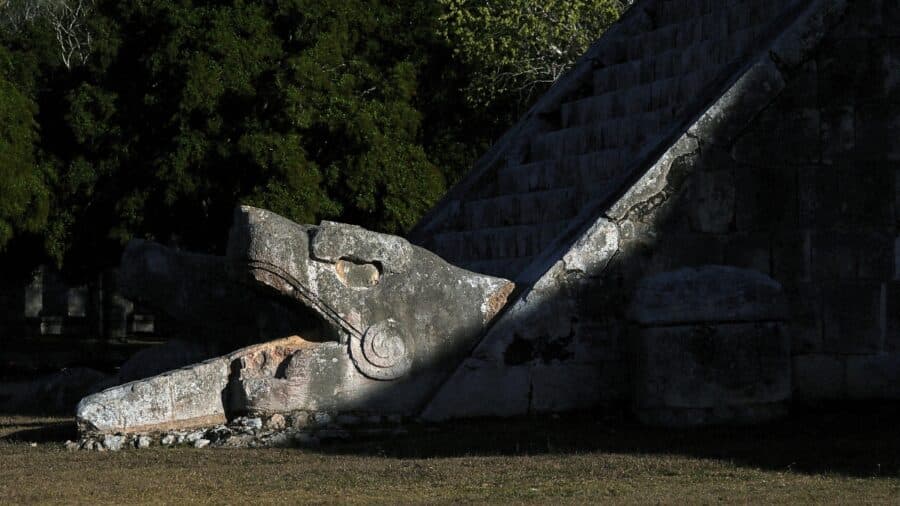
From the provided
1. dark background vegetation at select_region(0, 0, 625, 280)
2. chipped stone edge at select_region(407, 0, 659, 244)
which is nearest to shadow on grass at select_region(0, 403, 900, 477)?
chipped stone edge at select_region(407, 0, 659, 244)

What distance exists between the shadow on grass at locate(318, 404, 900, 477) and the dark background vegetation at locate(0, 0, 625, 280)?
1317 cm

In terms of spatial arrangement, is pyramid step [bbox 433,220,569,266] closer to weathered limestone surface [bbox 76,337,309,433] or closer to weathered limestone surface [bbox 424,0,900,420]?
weathered limestone surface [bbox 424,0,900,420]

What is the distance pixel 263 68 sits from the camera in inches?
945

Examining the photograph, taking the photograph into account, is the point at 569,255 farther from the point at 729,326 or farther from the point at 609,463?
the point at 609,463

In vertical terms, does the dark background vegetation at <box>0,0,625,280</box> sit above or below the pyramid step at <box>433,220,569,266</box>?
above

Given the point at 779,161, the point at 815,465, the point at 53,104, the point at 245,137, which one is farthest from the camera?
the point at 53,104

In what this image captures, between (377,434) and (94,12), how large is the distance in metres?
21.2

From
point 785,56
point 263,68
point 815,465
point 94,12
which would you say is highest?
point 94,12

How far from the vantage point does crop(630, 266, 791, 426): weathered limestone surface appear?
9.72 meters

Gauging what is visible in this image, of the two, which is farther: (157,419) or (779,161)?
(779,161)

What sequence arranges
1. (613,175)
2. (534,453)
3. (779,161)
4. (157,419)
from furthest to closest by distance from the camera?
(613,175)
(779,161)
(157,419)
(534,453)

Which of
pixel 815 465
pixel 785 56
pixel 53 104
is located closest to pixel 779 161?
pixel 785 56

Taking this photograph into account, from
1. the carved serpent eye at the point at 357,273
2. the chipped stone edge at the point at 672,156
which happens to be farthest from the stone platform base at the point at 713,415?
the carved serpent eye at the point at 357,273

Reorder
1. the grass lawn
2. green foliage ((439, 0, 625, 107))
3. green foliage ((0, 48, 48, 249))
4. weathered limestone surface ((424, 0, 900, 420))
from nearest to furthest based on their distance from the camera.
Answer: the grass lawn, weathered limestone surface ((424, 0, 900, 420)), green foliage ((0, 48, 48, 249)), green foliage ((439, 0, 625, 107))
